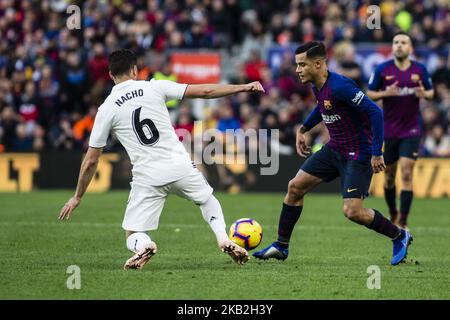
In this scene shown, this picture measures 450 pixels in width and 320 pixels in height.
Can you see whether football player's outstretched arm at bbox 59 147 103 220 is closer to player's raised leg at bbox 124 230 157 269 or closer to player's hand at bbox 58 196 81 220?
player's hand at bbox 58 196 81 220

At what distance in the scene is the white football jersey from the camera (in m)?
8.84

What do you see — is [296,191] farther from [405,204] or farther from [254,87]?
[405,204]

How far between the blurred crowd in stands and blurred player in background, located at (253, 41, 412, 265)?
10.5 m

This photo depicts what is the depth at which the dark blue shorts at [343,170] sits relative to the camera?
30.8ft

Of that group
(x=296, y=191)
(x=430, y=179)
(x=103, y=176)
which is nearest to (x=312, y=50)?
(x=296, y=191)

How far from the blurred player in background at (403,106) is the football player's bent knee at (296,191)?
10.9 feet

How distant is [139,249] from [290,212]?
186cm

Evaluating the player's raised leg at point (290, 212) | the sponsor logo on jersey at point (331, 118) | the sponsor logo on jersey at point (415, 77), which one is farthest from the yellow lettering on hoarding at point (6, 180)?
the sponsor logo on jersey at point (331, 118)

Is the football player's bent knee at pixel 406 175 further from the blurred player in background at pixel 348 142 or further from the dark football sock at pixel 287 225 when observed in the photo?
the dark football sock at pixel 287 225

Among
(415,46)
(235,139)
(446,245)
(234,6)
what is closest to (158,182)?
(446,245)

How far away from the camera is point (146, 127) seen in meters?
8.88

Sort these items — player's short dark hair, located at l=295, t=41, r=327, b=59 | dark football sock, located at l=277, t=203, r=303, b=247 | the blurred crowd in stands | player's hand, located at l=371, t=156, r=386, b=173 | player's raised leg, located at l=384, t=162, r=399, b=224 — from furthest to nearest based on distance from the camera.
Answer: the blurred crowd in stands
player's raised leg, located at l=384, t=162, r=399, b=224
dark football sock, located at l=277, t=203, r=303, b=247
player's short dark hair, located at l=295, t=41, r=327, b=59
player's hand, located at l=371, t=156, r=386, b=173

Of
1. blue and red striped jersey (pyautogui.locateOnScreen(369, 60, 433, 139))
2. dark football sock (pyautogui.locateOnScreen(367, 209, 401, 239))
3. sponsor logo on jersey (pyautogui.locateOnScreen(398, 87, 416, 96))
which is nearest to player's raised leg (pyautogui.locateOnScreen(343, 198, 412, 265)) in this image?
dark football sock (pyautogui.locateOnScreen(367, 209, 401, 239))

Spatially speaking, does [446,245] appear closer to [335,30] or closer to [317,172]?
[317,172]
